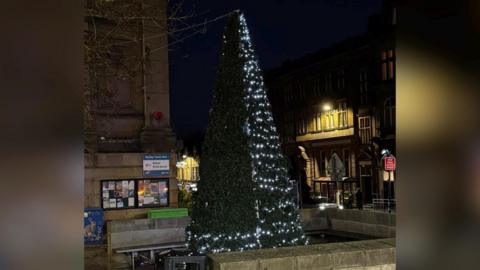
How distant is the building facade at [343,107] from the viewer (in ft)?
143

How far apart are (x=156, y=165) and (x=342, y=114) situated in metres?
31.6

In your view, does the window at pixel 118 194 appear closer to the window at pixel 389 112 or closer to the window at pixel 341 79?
the window at pixel 389 112

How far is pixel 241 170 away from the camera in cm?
996

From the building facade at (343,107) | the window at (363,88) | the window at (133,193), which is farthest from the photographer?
the window at (363,88)

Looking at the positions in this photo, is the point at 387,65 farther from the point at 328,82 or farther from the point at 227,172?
the point at 227,172

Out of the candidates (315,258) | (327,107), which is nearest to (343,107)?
(327,107)

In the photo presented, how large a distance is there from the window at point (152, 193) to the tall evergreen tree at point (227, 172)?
1068cm

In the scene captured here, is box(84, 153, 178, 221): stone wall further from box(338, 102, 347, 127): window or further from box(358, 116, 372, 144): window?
box(338, 102, 347, 127): window

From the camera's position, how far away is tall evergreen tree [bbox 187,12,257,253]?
9703 millimetres

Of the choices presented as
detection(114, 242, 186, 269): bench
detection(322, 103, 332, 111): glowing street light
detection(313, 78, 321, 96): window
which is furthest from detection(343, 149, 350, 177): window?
detection(114, 242, 186, 269): bench

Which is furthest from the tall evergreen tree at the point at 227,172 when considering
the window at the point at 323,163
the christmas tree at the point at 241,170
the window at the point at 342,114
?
the window at the point at 323,163

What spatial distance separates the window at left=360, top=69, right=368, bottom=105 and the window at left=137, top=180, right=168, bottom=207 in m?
28.8

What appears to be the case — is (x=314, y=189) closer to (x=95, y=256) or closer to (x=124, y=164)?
(x=124, y=164)

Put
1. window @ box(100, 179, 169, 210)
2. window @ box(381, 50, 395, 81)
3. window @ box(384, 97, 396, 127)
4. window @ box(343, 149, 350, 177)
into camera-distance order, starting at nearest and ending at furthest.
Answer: window @ box(100, 179, 169, 210), window @ box(384, 97, 396, 127), window @ box(381, 50, 395, 81), window @ box(343, 149, 350, 177)
